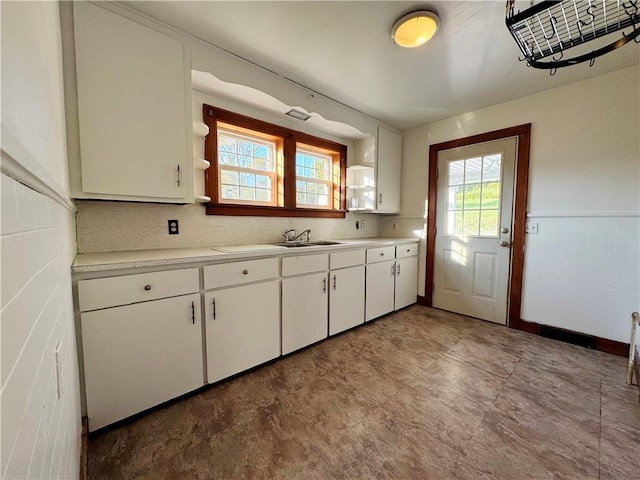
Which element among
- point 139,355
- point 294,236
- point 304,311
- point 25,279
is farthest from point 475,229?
point 25,279

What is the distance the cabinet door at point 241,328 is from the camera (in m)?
1.73

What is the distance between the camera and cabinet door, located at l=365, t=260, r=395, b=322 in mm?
2804

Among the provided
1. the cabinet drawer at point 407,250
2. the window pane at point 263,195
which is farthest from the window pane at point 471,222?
the window pane at point 263,195

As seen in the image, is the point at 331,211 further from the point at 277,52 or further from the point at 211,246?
the point at 277,52

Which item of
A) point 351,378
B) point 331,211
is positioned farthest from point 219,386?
point 331,211

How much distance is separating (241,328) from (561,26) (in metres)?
2.68

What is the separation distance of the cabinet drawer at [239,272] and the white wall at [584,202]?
262 cm

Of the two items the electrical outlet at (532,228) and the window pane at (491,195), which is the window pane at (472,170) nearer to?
the window pane at (491,195)

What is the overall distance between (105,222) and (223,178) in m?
0.94

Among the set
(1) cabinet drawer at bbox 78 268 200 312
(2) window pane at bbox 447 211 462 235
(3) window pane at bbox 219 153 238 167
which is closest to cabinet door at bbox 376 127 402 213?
(2) window pane at bbox 447 211 462 235

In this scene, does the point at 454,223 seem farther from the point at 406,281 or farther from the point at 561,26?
the point at 561,26

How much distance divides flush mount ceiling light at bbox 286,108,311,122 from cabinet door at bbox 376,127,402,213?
106 cm

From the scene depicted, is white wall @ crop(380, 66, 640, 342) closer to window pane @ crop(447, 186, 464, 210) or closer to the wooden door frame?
the wooden door frame

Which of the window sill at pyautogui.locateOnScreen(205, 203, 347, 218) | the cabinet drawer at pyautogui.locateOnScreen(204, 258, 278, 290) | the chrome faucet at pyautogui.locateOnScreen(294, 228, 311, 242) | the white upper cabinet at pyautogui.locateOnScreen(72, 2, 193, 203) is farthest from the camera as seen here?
the chrome faucet at pyautogui.locateOnScreen(294, 228, 311, 242)
